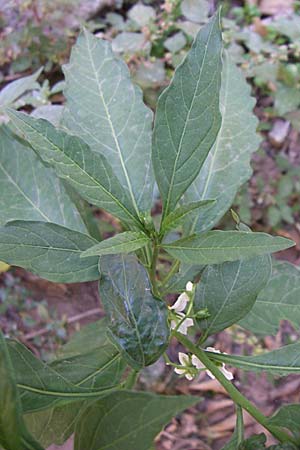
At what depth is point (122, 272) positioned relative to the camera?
2.40ft

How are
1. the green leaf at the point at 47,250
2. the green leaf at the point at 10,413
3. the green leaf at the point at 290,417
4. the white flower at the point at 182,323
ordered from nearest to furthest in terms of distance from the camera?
the green leaf at the point at 10,413, the green leaf at the point at 290,417, the green leaf at the point at 47,250, the white flower at the point at 182,323

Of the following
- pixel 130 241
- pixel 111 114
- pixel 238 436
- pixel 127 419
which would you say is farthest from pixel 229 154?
pixel 127 419

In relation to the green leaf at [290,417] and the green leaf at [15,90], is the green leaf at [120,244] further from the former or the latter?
the green leaf at [15,90]

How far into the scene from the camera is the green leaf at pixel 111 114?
93 cm

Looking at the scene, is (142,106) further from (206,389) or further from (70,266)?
(206,389)

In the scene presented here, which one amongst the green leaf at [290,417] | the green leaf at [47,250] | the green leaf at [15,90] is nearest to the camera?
the green leaf at [290,417]

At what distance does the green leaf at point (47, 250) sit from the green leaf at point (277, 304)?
0.32 meters

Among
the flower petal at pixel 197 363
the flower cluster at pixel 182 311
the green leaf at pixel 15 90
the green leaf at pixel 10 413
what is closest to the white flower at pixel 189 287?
the flower cluster at pixel 182 311

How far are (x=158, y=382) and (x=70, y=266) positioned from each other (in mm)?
1126

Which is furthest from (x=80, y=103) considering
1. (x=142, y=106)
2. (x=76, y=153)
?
(x=76, y=153)

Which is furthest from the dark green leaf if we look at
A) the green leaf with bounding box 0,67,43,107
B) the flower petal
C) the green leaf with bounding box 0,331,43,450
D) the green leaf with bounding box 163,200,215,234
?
the green leaf with bounding box 0,67,43,107

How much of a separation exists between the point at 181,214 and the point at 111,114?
0.28 metres

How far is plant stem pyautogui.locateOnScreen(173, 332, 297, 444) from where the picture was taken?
699mm

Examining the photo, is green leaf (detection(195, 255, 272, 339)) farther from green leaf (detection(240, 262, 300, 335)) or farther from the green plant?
green leaf (detection(240, 262, 300, 335))
